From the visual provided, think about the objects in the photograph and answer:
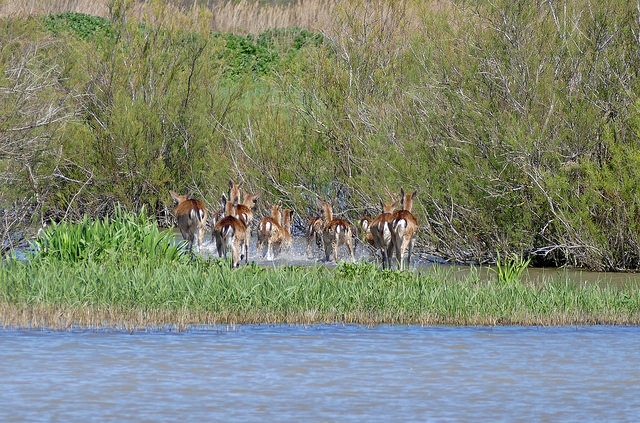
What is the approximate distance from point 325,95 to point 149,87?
5.31 meters

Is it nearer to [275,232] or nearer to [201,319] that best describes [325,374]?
[201,319]

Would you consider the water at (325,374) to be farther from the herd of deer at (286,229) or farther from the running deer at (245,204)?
the running deer at (245,204)

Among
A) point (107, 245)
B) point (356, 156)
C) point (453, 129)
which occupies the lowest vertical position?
point (107, 245)

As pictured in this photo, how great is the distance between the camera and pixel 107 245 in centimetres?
1582

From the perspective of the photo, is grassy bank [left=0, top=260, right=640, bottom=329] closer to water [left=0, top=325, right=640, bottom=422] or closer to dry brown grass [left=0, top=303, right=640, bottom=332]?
dry brown grass [left=0, top=303, right=640, bottom=332]

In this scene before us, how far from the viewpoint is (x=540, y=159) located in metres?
17.9

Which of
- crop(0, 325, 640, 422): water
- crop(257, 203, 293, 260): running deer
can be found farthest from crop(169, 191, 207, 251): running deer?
crop(0, 325, 640, 422): water

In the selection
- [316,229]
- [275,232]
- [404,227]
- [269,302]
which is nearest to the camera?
[269,302]

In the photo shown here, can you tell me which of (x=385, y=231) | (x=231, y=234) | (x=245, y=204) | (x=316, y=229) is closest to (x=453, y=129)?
(x=385, y=231)

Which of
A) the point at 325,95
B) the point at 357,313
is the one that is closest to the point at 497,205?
the point at 325,95

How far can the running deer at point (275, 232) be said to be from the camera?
1962 cm

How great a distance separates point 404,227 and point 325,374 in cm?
659

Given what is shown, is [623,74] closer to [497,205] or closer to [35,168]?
[497,205]

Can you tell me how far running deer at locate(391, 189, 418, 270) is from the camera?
17.3m
